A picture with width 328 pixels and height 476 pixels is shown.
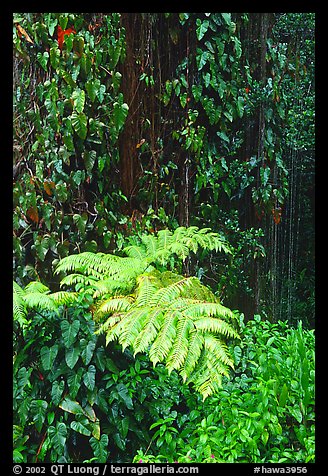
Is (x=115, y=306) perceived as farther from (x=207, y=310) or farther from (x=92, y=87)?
(x=92, y=87)

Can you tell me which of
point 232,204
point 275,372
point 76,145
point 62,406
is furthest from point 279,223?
point 62,406

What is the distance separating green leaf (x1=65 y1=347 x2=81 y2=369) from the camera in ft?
10.1

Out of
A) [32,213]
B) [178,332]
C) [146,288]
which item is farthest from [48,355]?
[32,213]

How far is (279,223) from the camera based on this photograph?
13.0ft

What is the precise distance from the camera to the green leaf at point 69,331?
10.1ft

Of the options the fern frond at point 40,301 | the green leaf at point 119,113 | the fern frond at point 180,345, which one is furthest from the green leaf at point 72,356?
the green leaf at point 119,113

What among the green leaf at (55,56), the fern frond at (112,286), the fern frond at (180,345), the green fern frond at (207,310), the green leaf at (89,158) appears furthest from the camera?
the green leaf at (89,158)

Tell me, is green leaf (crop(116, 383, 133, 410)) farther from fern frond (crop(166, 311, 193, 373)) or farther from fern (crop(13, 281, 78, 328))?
fern (crop(13, 281, 78, 328))

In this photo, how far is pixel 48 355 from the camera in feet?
10.3

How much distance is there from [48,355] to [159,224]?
1302 mm

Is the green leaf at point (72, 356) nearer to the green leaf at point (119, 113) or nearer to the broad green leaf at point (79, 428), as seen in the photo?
the broad green leaf at point (79, 428)

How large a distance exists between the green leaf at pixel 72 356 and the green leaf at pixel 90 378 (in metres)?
0.09

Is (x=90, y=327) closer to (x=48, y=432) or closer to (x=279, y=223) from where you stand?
(x=48, y=432)
